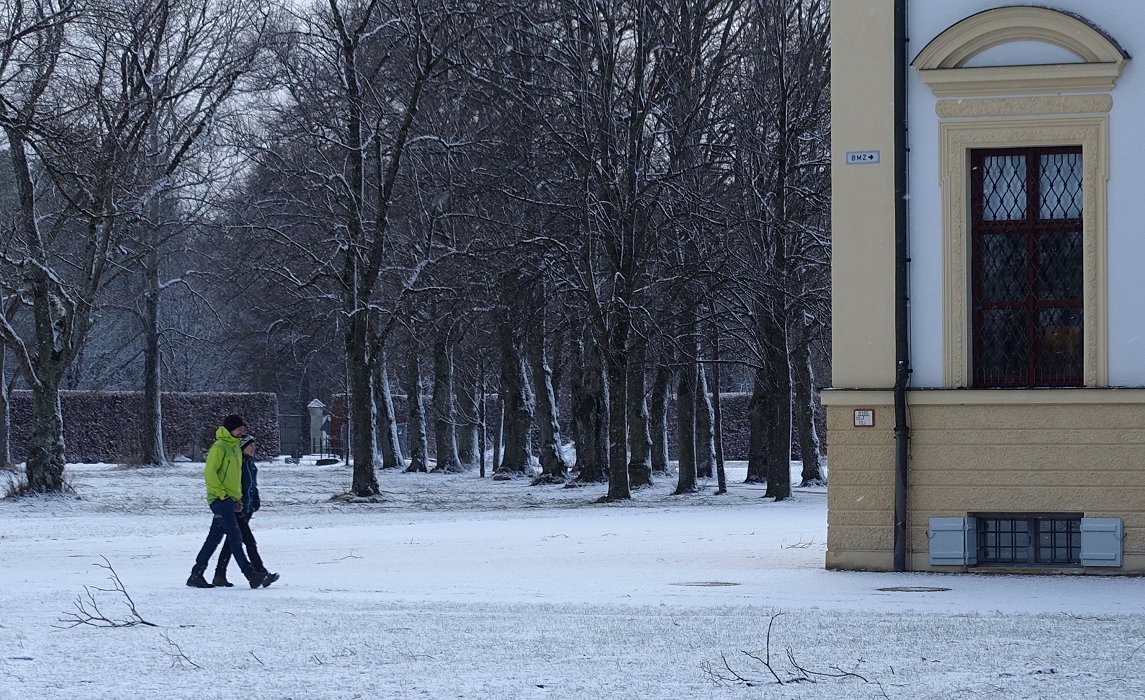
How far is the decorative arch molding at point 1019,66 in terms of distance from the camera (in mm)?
16859

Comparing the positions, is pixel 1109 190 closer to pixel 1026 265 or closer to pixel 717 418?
pixel 1026 265

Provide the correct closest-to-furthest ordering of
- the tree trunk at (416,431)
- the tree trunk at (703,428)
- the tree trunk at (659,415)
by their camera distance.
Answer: the tree trunk at (703,428) < the tree trunk at (659,415) < the tree trunk at (416,431)

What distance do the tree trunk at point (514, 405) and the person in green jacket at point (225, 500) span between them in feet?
73.5

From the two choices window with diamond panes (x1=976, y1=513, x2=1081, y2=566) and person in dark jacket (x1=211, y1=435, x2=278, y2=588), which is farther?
window with diamond panes (x1=976, y1=513, x2=1081, y2=566)

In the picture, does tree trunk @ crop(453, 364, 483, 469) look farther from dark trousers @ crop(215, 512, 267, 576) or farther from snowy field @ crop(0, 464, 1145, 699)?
dark trousers @ crop(215, 512, 267, 576)

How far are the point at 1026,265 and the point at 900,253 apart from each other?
127 centimetres

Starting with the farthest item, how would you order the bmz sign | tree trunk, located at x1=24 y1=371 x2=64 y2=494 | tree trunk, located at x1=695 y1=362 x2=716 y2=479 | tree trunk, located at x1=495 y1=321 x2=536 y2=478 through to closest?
1. tree trunk, located at x1=495 y1=321 x2=536 y2=478
2. tree trunk, located at x1=695 y1=362 x2=716 y2=479
3. tree trunk, located at x1=24 y1=371 x2=64 y2=494
4. the bmz sign

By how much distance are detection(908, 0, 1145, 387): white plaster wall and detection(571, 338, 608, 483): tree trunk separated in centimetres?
2275

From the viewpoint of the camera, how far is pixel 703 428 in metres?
44.0

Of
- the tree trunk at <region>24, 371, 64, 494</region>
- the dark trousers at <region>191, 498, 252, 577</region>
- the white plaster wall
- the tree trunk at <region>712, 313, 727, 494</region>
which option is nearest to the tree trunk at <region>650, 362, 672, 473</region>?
the tree trunk at <region>712, 313, 727, 494</region>

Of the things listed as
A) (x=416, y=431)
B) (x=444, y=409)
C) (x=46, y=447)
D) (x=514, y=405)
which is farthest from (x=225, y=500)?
(x=416, y=431)

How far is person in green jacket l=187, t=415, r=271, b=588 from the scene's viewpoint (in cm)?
1602

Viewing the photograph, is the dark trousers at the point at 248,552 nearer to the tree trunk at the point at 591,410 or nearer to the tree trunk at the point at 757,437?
the tree trunk at the point at 591,410

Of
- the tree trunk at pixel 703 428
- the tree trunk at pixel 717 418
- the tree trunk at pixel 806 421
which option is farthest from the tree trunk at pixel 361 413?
the tree trunk at pixel 806 421
